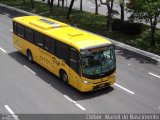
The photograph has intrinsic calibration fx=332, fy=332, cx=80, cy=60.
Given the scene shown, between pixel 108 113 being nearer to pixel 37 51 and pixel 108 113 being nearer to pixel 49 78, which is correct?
pixel 49 78

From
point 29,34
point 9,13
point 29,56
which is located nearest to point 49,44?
point 29,34

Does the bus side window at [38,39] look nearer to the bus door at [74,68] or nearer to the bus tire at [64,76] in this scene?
the bus tire at [64,76]

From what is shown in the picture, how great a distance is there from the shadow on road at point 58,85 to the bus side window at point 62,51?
A: 1715 mm

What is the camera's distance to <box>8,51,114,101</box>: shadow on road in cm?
1953

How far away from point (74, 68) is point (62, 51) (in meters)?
1.68

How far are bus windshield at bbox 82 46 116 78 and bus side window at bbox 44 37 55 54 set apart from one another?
3.44 m

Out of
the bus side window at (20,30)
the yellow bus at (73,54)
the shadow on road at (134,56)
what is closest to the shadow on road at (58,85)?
the yellow bus at (73,54)

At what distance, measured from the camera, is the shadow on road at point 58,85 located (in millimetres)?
19531

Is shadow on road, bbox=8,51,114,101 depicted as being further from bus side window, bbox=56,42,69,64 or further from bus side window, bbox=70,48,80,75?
bus side window, bbox=56,42,69,64

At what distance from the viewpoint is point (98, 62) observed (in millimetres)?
19109

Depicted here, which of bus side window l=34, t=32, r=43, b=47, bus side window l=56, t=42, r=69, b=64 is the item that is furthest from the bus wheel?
bus side window l=56, t=42, r=69, b=64

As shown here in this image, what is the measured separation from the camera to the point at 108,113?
17516 millimetres

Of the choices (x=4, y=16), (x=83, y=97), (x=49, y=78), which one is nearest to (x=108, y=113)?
(x=83, y=97)

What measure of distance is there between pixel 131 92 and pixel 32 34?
850cm
